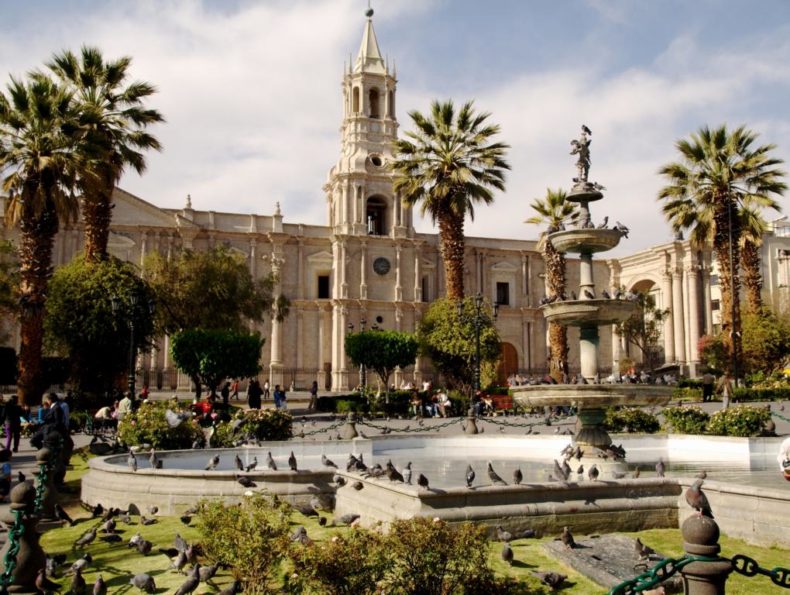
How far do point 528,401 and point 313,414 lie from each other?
54.7ft

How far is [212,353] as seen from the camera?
79.7ft

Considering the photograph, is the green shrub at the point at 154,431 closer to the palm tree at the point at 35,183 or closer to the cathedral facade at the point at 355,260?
the palm tree at the point at 35,183

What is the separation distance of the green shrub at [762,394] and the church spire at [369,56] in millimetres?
26906

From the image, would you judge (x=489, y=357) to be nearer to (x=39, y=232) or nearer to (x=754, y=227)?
(x=754, y=227)

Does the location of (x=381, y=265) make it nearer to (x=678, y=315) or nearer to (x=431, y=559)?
(x=678, y=315)

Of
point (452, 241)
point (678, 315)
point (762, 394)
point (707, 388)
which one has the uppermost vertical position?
point (452, 241)

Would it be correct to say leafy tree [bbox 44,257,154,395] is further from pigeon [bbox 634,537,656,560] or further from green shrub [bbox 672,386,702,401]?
green shrub [bbox 672,386,702,401]

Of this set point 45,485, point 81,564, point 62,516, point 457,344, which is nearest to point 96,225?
point 457,344

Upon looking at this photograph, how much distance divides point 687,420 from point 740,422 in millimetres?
1144

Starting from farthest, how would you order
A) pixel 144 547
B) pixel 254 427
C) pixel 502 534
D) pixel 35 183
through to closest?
pixel 35 183 < pixel 254 427 < pixel 144 547 < pixel 502 534

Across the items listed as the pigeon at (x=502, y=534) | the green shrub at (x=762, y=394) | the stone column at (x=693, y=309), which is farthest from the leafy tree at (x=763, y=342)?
the pigeon at (x=502, y=534)

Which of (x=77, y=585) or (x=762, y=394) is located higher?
(x=762, y=394)

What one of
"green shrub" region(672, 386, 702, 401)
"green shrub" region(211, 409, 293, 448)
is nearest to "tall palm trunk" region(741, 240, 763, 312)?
"green shrub" region(672, 386, 702, 401)

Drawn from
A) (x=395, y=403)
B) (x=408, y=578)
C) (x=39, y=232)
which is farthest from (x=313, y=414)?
(x=408, y=578)
